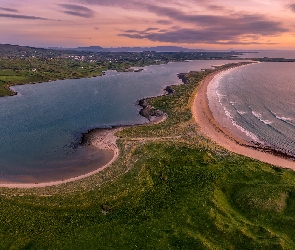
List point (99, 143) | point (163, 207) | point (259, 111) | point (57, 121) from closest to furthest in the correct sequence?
point (163, 207) < point (99, 143) < point (57, 121) < point (259, 111)

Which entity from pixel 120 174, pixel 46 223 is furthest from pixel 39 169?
pixel 46 223

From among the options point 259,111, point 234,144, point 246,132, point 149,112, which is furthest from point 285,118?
point 149,112

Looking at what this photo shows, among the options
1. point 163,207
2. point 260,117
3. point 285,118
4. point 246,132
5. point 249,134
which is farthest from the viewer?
point 260,117

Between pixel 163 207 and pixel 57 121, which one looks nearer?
pixel 163 207

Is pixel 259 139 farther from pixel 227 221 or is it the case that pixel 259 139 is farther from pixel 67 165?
pixel 67 165

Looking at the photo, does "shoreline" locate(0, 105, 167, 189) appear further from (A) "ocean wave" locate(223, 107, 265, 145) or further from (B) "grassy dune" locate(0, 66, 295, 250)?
(A) "ocean wave" locate(223, 107, 265, 145)

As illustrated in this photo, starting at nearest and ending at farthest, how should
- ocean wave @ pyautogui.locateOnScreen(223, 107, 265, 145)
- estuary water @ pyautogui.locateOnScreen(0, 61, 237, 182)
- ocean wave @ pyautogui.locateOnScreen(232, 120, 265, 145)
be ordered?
estuary water @ pyautogui.locateOnScreen(0, 61, 237, 182)
ocean wave @ pyautogui.locateOnScreen(232, 120, 265, 145)
ocean wave @ pyautogui.locateOnScreen(223, 107, 265, 145)

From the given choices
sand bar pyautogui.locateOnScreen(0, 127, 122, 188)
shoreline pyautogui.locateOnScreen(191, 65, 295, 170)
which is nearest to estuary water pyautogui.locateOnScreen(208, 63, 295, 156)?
shoreline pyautogui.locateOnScreen(191, 65, 295, 170)

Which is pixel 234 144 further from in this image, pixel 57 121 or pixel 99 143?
pixel 57 121
